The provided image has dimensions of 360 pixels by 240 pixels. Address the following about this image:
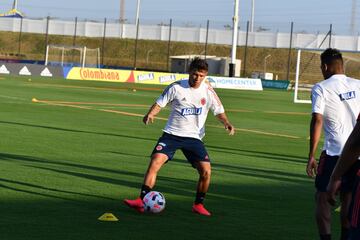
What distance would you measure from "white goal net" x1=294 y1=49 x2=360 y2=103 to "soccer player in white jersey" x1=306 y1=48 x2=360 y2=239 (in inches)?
1393

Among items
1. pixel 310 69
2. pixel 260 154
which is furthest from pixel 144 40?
pixel 260 154

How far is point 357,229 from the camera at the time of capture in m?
5.73

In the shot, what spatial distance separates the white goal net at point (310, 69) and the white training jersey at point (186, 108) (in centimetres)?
3361

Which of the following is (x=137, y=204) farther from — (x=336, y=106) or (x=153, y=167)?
(x=336, y=106)

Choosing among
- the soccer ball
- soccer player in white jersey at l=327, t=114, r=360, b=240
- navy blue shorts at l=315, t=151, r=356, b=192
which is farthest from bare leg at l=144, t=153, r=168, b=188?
soccer player in white jersey at l=327, t=114, r=360, b=240

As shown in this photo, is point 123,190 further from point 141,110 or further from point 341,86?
point 141,110

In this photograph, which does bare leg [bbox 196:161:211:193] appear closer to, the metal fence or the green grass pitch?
the green grass pitch

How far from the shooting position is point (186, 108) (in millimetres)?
11453

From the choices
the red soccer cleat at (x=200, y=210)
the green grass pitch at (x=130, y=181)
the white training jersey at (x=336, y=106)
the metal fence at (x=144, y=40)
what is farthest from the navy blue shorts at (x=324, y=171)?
the metal fence at (x=144, y=40)

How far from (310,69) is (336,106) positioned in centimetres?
5221

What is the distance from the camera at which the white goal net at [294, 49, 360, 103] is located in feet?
152

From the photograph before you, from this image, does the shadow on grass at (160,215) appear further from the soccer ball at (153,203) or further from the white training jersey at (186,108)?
the white training jersey at (186,108)

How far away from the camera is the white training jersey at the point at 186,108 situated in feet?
37.6

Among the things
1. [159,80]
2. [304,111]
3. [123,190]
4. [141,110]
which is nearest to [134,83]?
[159,80]
